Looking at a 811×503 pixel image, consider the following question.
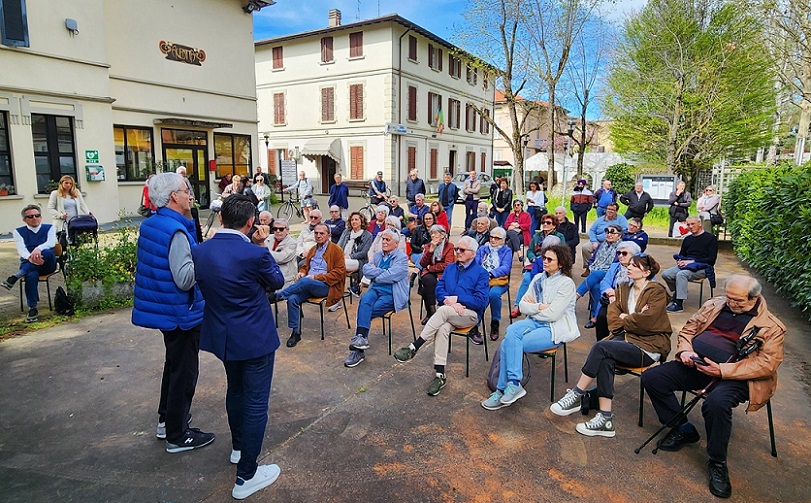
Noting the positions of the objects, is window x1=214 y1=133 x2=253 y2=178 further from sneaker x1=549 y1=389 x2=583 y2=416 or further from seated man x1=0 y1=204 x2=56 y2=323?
sneaker x1=549 y1=389 x2=583 y2=416

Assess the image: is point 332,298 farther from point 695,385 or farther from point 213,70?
point 213,70

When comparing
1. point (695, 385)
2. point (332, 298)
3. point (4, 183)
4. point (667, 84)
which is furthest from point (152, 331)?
point (667, 84)

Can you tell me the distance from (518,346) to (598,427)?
811 mm

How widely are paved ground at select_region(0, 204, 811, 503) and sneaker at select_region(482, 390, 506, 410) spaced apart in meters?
0.07

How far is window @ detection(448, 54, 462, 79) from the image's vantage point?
30.8 metres

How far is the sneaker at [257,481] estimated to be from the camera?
2.86m

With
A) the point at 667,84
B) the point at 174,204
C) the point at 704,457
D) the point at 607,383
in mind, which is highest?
the point at 667,84

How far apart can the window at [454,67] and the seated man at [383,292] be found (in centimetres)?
2801

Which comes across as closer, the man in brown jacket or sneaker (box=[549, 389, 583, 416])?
the man in brown jacket

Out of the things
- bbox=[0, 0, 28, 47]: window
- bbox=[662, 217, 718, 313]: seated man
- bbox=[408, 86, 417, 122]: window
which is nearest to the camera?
bbox=[662, 217, 718, 313]: seated man

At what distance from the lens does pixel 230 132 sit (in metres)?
17.7

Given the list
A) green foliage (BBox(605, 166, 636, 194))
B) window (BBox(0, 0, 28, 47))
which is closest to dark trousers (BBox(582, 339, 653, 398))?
window (BBox(0, 0, 28, 47))

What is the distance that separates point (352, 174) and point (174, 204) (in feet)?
79.9

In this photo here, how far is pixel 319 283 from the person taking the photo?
215 inches
